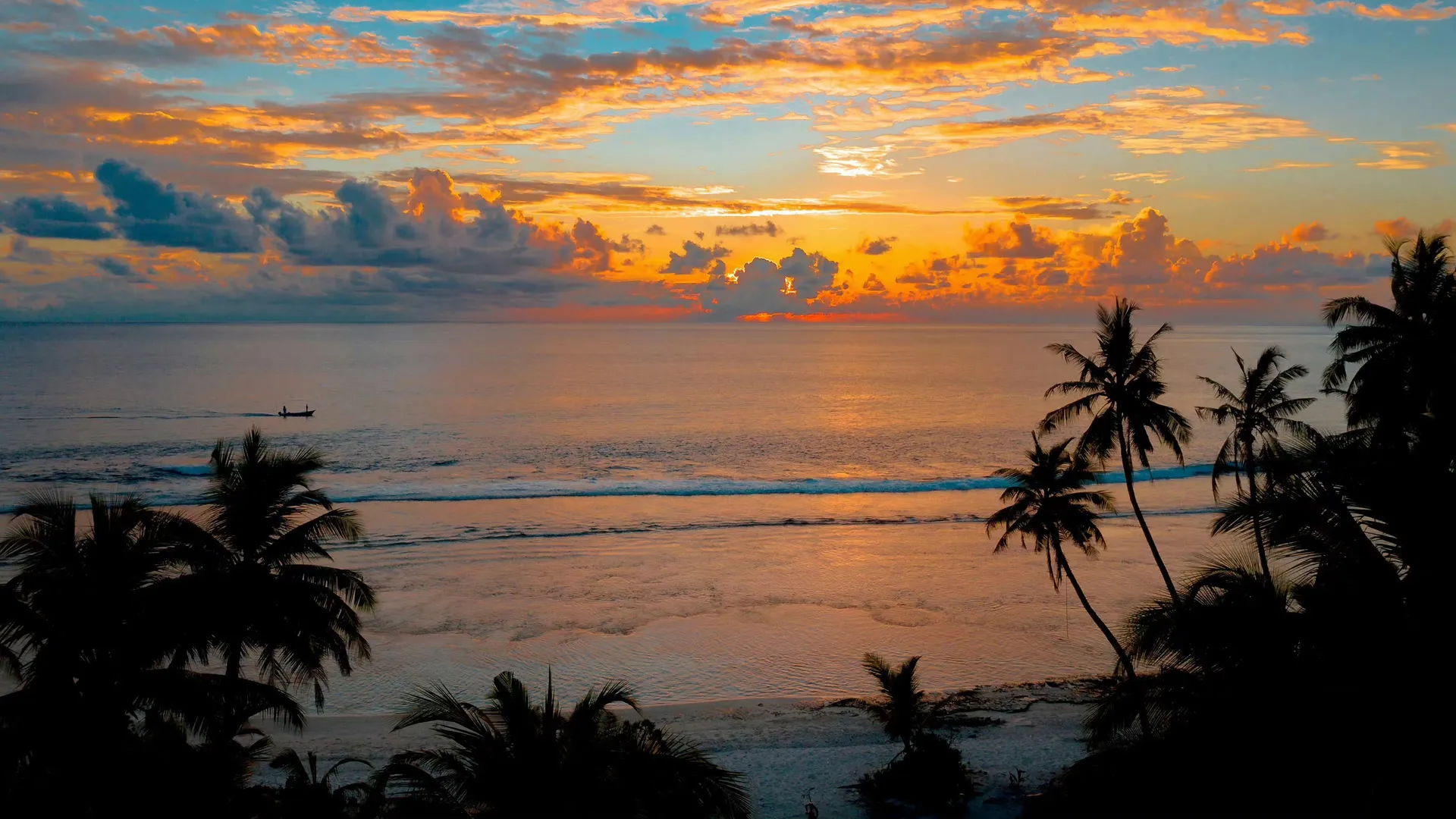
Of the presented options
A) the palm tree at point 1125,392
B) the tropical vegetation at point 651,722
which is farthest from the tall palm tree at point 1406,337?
the palm tree at point 1125,392

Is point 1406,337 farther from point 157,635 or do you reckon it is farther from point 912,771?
point 157,635

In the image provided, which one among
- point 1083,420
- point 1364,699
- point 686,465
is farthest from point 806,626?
point 1083,420

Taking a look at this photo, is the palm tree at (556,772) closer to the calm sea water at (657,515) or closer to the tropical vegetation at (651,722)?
the tropical vegetation at (651,722)

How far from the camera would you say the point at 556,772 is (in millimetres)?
9680

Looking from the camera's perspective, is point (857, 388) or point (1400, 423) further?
point (857, 388)

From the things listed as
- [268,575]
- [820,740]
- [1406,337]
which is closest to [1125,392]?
[1406,337]

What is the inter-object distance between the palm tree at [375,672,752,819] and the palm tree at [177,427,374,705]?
4753 mm

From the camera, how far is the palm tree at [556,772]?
9594 millimetres

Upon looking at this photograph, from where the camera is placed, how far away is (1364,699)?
327 inches

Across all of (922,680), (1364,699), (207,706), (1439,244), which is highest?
(1439,244)

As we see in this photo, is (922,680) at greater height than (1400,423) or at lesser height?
lesser

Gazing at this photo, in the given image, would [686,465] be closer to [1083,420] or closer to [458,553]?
[458,553]

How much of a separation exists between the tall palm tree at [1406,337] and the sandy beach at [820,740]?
9186mm

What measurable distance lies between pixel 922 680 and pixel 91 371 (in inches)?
5297
